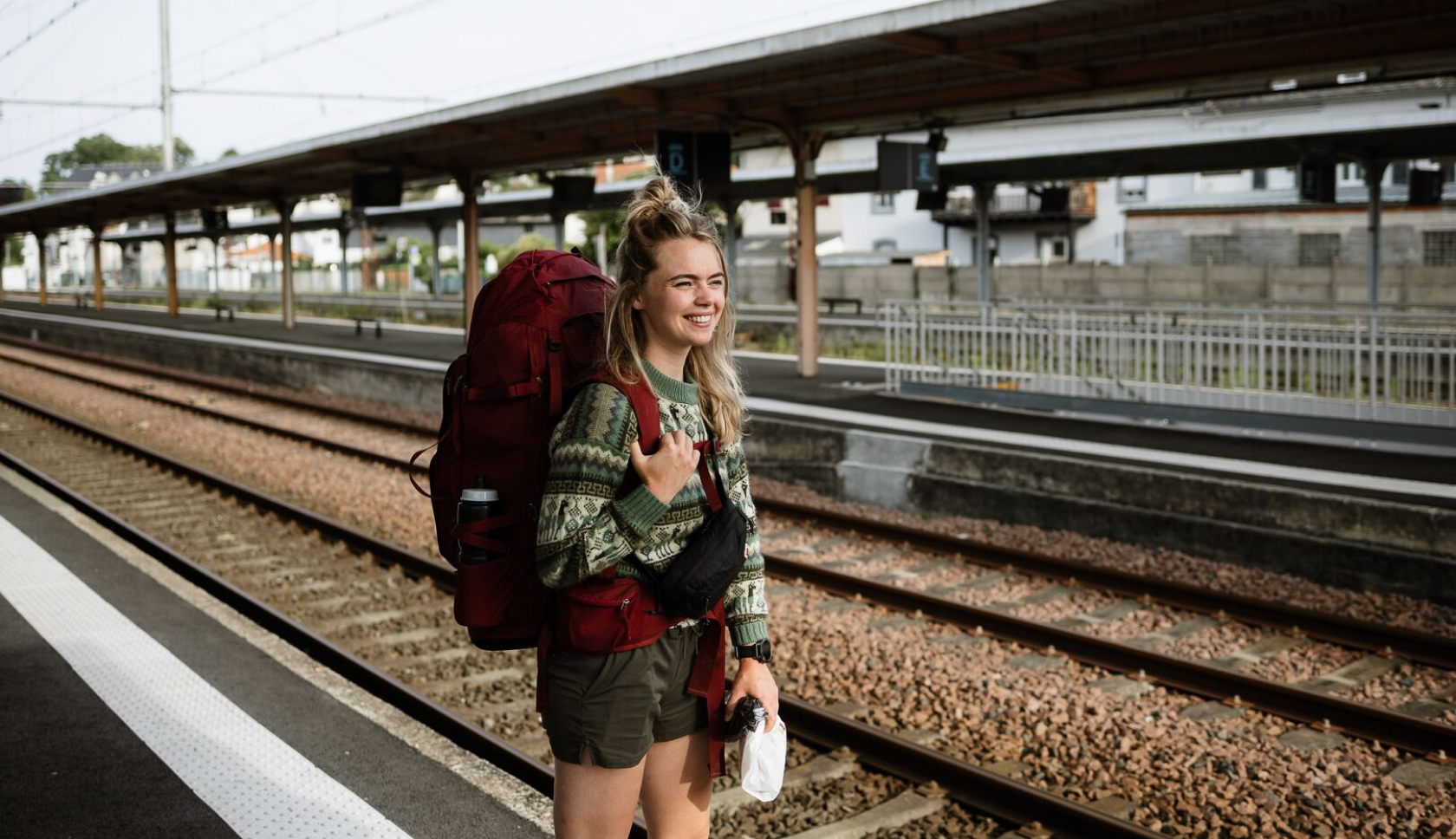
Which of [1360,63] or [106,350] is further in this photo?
[106,350]

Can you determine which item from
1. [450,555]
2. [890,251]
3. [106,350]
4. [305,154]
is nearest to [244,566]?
[450,555]

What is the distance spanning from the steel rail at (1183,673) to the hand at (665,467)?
4528 millimetres

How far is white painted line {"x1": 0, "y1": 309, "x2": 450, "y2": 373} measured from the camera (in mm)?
22828

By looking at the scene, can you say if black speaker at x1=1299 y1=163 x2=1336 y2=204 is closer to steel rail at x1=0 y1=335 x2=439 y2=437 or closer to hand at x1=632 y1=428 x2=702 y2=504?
steel rail at x1=0 y1=335 x2=439 y2=437

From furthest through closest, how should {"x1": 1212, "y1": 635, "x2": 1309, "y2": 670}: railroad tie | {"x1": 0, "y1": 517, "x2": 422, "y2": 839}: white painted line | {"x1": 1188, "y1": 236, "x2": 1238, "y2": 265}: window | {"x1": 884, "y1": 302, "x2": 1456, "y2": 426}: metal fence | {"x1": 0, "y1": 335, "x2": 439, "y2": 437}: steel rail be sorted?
{"x1": 1188, "y1": 236, "x2": 1238, "y2": 265}: window
{"x1": 0, "y1": 335, "x2": 439, "y2": 437}: steel rail
{"x1": 884, "y1": 302, "x2": 1456, "y2": 426}: metal fence
{"x1": 1212, "y1": 635, "x2": 1309, "y2": 670}: railroad tie
{"x1": 0, "y1": 517, "x2": 422, "y2": 839}: white painted line

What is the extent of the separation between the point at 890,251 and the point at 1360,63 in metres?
46.2

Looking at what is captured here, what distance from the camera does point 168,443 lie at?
53.5 ft

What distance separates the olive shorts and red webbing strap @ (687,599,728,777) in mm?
91

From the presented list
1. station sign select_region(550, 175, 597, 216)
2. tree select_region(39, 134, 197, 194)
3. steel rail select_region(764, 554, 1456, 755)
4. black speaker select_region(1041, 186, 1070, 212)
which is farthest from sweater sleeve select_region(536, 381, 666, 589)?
tree select_region(39, 134, 197, 194)

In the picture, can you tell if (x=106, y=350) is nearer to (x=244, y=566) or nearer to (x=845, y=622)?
(x=244, y=566)

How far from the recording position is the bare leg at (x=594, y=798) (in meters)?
2.69

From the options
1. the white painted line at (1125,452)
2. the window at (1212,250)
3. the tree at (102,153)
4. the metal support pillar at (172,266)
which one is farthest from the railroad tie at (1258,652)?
the tree at (102,153)

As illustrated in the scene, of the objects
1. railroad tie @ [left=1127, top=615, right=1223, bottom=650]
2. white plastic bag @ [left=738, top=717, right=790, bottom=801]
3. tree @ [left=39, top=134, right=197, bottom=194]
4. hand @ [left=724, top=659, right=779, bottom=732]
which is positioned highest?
tree @ [left=39, top=134, right=197, bottom=194]

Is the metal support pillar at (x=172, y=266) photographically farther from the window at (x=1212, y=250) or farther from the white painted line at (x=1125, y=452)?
the window at (x=1212, y=250)
